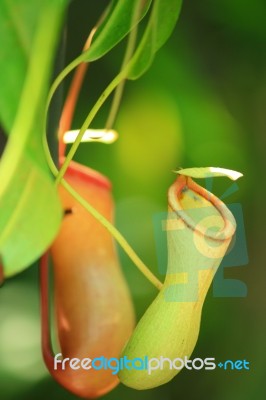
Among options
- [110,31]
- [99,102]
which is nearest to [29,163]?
[99,102]

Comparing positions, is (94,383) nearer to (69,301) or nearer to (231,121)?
(69,301)

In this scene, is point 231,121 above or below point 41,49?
below

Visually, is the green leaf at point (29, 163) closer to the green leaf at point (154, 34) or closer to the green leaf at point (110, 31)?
the green leaf at point (110, 31)

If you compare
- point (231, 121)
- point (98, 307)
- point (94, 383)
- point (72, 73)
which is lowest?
point (94, 383)

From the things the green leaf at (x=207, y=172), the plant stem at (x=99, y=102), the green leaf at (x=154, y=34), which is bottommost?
the green leaf at (x=207, y=172)

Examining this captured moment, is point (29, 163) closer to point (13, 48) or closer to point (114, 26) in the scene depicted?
point (13, 48)

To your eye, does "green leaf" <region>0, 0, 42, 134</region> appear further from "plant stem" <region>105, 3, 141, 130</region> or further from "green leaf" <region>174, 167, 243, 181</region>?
"green leaf" <region>174, 167, 243, 181</region>

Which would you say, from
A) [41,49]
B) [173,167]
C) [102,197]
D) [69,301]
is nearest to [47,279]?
[69,301]

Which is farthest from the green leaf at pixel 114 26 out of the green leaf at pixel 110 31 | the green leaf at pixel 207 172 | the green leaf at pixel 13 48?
the green leaf at pixel 207 172
